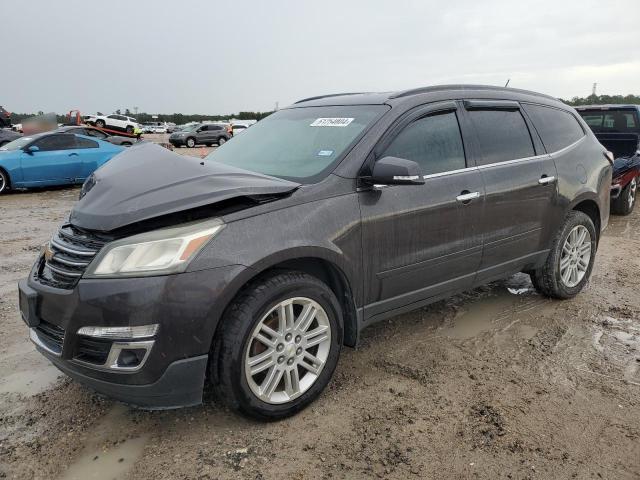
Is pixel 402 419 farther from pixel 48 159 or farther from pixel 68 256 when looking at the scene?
pixel 48 159

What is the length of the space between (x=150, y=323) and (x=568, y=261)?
3.63 metres

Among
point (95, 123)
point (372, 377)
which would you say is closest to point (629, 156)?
point (372, 377)

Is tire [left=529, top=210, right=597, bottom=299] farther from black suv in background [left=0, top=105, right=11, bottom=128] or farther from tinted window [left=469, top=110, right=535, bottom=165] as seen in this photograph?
black suv in background [left=0, top=105, right=11, bottom=128]

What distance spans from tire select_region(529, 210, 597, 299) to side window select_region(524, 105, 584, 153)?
0.62 meters

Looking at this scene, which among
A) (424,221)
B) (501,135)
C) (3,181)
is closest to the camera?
(424,221)

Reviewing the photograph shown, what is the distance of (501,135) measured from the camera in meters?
3.83

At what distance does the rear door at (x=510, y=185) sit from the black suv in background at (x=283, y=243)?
16mm

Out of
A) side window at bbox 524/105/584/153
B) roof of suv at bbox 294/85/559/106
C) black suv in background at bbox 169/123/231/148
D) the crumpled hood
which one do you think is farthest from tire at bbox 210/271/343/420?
black suv in background at bbox 169/123/231/148

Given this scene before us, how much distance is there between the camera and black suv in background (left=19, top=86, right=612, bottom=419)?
2.33 meters

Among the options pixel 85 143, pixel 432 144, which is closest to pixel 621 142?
pixel 432 144

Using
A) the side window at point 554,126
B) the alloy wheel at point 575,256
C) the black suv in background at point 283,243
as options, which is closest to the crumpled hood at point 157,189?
the black suv in background at point 283,243

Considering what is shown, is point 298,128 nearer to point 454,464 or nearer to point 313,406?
point 313,406

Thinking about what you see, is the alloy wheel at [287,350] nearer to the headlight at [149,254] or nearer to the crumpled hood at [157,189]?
the headlight at [149,254]

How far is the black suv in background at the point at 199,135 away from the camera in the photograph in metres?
30.5
